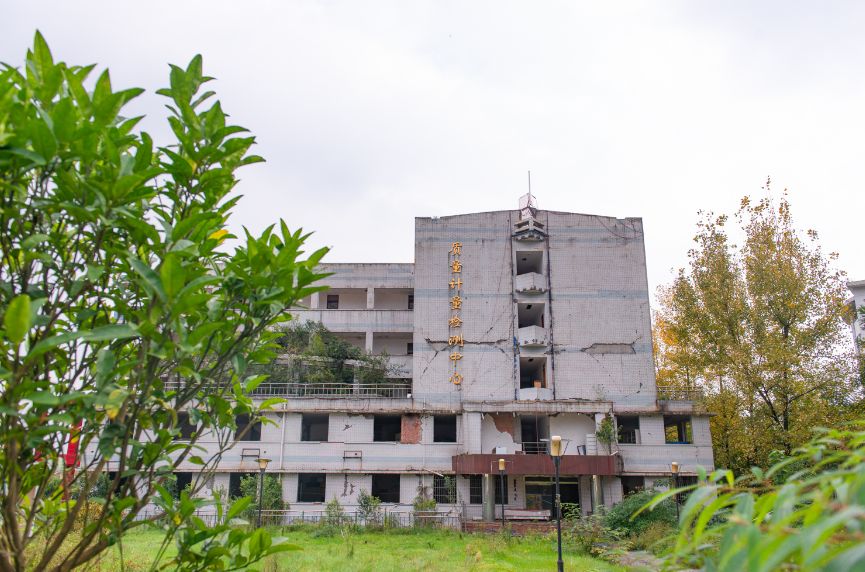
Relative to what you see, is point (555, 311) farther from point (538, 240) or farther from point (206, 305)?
point (206, 305)

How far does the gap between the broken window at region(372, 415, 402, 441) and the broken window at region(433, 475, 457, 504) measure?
3687 mm

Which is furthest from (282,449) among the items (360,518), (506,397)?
(506,397)

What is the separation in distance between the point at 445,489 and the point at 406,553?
399 inches

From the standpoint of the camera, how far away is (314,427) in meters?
33.5

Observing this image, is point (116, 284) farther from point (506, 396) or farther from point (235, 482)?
point (235, 482)

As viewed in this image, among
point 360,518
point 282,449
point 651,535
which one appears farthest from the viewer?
point 282,449

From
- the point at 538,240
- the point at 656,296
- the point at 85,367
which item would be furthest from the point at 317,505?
the point at 85,367

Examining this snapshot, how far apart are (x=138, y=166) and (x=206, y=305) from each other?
76cm

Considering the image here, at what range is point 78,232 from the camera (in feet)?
10.4

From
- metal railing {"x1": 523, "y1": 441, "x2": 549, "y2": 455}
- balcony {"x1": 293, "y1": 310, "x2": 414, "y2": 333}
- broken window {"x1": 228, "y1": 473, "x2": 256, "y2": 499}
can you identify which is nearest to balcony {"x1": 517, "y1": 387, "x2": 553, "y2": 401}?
metal railing {"x1": 523, "y1": 441, "x2": 549, "y2": 455}

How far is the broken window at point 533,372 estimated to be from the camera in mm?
29312

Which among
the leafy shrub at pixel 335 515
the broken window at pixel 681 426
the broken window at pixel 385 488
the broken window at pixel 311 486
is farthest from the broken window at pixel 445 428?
the broken window at pixel 681 426

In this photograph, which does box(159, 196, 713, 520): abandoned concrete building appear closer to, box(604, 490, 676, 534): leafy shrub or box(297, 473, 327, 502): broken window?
box(297, 473, 327, 502): broken window

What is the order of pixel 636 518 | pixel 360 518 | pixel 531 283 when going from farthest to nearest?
A: pixel 531 283, pixel 360 518, pixel 636 518
